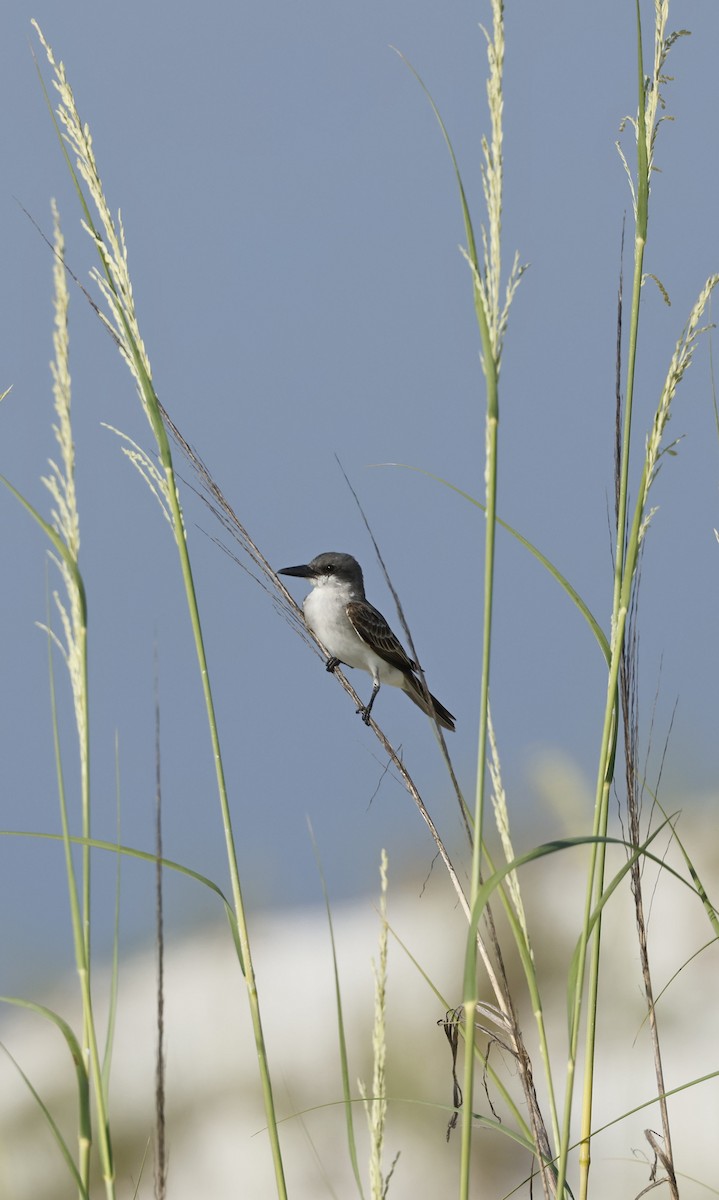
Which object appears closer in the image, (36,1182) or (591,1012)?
(591,1012)

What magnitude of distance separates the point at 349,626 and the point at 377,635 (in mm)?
142

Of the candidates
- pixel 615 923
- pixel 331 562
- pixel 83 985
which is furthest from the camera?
pixel 331 562

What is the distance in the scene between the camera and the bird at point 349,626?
5.49 m

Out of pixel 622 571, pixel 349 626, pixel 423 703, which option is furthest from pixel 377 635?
pixel 622 571

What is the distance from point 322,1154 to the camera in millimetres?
5320

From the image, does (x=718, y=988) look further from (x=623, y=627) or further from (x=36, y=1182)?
(x=623, y=627)

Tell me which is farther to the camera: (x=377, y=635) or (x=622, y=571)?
(x=377, y=635)

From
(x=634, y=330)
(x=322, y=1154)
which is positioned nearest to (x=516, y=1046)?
(x=634, y=330)

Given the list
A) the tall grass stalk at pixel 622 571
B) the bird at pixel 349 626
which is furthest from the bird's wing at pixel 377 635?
the tall grass stalk at pixel 622 571

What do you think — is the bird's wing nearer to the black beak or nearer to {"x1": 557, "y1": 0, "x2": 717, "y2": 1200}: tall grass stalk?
the black beak

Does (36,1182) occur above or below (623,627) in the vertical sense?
below

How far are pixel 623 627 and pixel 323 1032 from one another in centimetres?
509

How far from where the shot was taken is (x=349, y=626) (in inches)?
218

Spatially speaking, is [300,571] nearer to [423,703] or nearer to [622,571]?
[423,703]
